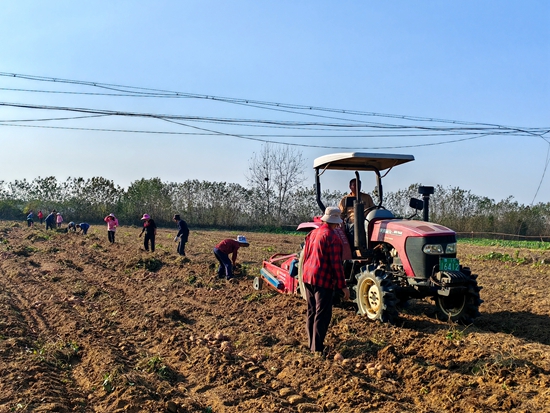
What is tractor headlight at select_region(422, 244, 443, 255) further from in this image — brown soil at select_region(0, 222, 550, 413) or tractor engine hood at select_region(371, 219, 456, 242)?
brown soil at select_region(0, 222, 550, 413)

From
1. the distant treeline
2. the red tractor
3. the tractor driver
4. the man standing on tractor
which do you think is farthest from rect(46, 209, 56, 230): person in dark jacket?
the man standing on tractor

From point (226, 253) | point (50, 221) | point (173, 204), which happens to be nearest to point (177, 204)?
point (173, 204)

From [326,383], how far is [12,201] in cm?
4643

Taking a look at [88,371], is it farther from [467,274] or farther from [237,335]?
[467,274]

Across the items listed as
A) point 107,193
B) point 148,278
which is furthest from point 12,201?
point 148,278

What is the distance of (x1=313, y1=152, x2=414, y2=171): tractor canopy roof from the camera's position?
6.87 metres

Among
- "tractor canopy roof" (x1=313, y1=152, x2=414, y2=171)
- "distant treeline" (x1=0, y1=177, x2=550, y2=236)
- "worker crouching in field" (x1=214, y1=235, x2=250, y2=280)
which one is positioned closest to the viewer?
"tractor canopy roof" (x1=313, y1=152, x2=414, y2=171)

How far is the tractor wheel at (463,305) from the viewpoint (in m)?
6.08

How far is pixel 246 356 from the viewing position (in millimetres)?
5172

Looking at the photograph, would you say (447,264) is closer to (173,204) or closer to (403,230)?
(403,230)

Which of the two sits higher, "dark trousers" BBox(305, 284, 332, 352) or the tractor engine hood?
the tractor engine hood

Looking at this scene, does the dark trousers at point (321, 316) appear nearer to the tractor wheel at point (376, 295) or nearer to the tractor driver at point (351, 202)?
the tractor wheel at point (376, 295)

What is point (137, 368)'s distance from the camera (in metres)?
4.92

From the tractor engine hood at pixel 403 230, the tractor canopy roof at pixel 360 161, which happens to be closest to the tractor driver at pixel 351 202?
the tractor canopy roof at pixel 360 161
